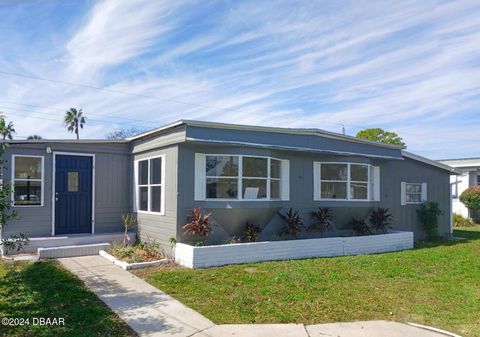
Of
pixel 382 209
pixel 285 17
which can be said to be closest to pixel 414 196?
pixel 382 209

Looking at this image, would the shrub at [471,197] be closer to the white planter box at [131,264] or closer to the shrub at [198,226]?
the shrub at [198,226]

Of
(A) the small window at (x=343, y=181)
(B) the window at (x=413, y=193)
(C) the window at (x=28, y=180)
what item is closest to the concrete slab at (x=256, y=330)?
(A) the small window at (x=343, y=181)

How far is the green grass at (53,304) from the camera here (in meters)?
5.14

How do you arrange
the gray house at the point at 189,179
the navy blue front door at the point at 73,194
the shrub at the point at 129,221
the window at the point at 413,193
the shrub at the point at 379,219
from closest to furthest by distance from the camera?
1. the gray house at the point at 189,179
2. the navy blue front door at the point at 73,194
3. the shrub at the point at 129,221
4. the shrub at the point at 379,219
5. the window at the point at 413,193

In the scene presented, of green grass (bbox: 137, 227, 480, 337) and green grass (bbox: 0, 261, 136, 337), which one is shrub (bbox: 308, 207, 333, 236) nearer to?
green grass (bbox: 137, 227, 480, 337)

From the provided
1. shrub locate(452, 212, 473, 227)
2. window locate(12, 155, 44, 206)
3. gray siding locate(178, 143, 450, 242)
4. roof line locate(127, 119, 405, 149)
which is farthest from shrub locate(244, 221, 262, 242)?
shrub locate(452, 212, 473, 227)

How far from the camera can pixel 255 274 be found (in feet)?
27.7

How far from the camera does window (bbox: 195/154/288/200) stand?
10320 mm

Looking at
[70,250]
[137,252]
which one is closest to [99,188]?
[70,250]

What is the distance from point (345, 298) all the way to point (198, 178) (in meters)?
4.79

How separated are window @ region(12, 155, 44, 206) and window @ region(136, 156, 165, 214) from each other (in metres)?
2.55

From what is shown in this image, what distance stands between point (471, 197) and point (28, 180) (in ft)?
71.5

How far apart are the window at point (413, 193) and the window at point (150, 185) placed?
28.9 feet

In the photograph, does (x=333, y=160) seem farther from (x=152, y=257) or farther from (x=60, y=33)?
(x=60, y=33)
